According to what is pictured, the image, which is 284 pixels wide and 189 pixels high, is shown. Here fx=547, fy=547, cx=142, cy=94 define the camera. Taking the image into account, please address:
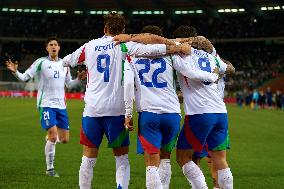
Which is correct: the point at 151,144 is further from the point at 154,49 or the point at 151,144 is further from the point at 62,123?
the point at 62,123

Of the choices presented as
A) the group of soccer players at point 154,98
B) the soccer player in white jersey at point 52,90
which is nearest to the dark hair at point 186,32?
the group of soccer players at point 154,98

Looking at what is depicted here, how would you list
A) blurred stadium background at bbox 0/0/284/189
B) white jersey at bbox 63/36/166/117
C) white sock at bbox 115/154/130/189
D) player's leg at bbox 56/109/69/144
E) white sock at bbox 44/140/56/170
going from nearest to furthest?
white jersey at bbox 63/36/166/117 < white sock at bbox 115/154/130/189 < white sock at bbox 44/140/56/170 < player's leg at bbox 56/109/69/144 < blurred stadium background at bbox 0/0/284/189

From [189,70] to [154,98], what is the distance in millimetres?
530

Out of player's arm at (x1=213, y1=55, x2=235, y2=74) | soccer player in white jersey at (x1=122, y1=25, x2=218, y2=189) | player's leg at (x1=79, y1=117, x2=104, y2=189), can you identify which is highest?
player's arm at (x1=213, y1=55, x2=235, y2=74)

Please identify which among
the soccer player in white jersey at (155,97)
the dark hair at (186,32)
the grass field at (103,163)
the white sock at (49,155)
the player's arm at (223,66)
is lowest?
the grass field at (103,163)

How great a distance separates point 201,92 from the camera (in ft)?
22.4

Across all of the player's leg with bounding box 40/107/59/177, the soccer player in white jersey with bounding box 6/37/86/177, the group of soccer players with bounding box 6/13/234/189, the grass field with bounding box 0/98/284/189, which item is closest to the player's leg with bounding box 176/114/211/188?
the group of soccer players with bounding box 6/13/234/189

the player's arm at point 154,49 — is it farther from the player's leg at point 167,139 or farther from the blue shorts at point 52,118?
the blue shorts at point 52,118

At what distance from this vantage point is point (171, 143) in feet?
22.2

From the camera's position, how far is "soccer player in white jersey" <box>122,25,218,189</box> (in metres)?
6.39

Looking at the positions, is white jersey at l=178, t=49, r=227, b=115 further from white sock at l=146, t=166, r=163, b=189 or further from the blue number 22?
white sock at l=146, t=166, r=163, b=189

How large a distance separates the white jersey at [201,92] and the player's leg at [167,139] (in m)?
0.25

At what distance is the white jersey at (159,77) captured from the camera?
6469 millimetres

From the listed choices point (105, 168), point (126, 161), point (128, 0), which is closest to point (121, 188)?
point (126, 161)
